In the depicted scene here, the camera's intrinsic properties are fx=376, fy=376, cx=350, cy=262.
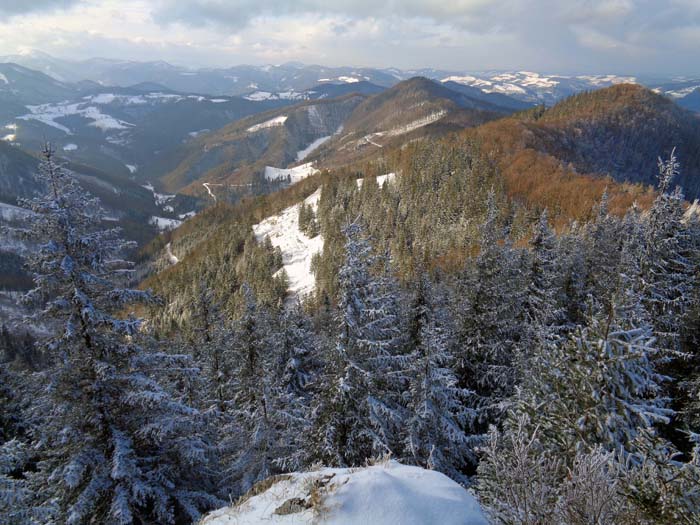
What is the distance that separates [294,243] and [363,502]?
3937 inches

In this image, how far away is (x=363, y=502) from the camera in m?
6.45

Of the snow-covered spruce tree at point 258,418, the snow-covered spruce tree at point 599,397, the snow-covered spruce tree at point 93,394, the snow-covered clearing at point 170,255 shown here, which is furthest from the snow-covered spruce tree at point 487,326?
the snow-covered clearing at point 170,255

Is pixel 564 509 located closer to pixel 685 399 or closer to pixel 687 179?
pixel 685 399

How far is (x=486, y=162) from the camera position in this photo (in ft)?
317

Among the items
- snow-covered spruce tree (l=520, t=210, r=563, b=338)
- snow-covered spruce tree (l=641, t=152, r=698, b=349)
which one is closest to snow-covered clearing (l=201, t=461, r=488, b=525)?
snow-covered spruce tree (l=520, t=210, r=563, b=338)

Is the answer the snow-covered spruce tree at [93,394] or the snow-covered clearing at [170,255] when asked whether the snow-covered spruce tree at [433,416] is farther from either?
the snow-covered clearing at [170,255]

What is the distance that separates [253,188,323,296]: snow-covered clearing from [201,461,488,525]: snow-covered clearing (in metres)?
72.9

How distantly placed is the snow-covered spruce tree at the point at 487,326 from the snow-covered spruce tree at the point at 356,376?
671cm

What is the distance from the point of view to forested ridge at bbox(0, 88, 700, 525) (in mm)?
8742

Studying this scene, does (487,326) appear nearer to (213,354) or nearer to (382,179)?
(213,354)

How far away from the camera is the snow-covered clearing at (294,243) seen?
88.4 metres

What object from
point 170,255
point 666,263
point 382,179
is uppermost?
point 666,263

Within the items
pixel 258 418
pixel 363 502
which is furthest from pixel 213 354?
pixel 363 502

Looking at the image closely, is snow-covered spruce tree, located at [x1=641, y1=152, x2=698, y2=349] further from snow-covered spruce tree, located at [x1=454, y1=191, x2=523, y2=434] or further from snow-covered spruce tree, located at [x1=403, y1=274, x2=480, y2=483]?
snow-covered spruce tree, located at [x1=403, y1=274, x2=480, y2=483]
